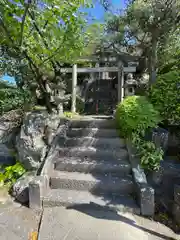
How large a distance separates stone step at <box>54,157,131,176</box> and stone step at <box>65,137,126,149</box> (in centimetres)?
43

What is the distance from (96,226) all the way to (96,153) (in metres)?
1.40

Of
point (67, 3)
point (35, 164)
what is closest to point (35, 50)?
point (67, 3)

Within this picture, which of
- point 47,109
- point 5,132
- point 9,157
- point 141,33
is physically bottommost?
point 9,157

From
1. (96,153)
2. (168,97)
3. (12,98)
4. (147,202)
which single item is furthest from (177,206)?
(12,98)

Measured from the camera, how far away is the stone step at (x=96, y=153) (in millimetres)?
3283

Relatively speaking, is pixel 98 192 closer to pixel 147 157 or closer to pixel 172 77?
pixel 147 157

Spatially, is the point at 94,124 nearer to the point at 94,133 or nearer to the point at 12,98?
the point at 94,133

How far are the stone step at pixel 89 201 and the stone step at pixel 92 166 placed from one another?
47 centimetres

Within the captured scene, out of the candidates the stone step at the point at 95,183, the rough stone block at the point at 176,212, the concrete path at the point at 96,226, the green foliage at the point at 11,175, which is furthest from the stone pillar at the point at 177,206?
the green foliage at the point at 11,175

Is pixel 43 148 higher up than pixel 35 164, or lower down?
higher up

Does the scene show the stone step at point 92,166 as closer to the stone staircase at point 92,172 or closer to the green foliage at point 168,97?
the stone staircase at point 92,172

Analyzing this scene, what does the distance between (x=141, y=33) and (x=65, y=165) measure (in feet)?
19.5

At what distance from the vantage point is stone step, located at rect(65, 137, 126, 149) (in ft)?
11.6

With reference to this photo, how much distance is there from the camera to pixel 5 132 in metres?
3.99
